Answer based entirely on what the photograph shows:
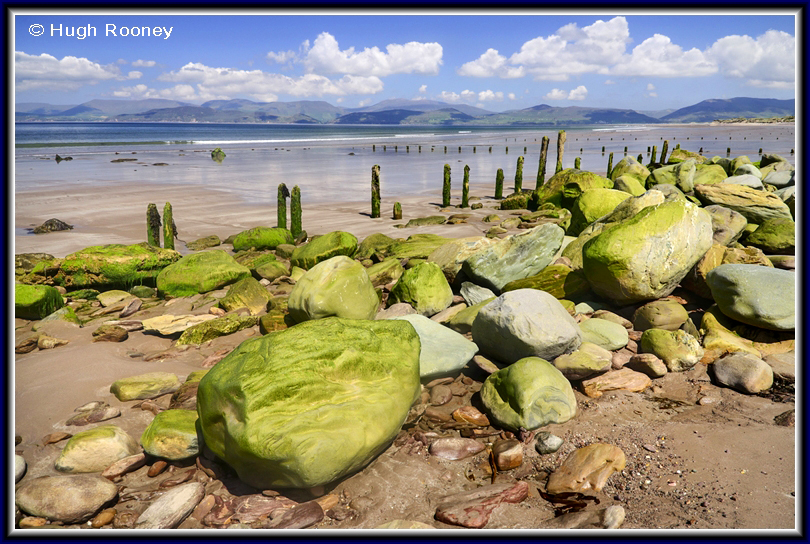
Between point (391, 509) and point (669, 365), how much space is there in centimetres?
360

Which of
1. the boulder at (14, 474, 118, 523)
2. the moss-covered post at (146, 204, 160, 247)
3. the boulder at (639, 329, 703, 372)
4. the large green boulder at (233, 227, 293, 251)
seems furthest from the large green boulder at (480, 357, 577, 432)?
the moss-covered post at (146, 204, 160, 247)

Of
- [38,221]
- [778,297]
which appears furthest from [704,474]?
[38,221]

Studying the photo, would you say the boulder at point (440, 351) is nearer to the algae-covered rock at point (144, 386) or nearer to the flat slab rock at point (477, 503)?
the flat slab rock at point (477, 503)

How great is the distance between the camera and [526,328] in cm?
573

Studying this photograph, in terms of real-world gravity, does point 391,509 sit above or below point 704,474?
below

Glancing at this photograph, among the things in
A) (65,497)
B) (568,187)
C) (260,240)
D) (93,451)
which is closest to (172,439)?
(93,451)

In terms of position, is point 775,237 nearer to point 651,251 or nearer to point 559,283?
point 651,251

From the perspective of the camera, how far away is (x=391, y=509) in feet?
13.3

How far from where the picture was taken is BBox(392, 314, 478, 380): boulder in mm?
5836

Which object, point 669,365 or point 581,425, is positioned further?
point 669,365

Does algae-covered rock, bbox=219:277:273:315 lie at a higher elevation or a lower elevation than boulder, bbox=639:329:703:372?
lower

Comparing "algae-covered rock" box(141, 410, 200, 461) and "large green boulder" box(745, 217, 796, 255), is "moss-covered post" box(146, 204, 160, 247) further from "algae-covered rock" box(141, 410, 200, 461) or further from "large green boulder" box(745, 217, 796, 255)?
"large green boulder" box(745, 217, 796, 255)

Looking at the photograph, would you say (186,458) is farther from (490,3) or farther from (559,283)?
(559,283)

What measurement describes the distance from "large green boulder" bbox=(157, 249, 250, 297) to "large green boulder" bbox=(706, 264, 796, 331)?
26.4 feet
